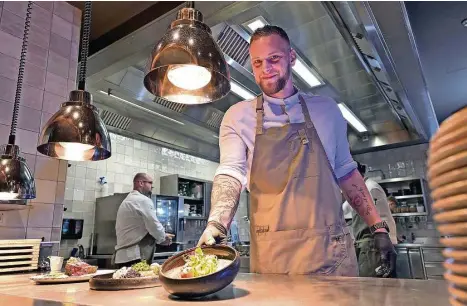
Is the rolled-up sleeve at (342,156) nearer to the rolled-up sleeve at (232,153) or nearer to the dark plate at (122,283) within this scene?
the rolled-up sleeve at (232,153)

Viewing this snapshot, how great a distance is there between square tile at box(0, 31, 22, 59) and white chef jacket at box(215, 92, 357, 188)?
1797 millimetres

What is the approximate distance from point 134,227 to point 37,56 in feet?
6.73

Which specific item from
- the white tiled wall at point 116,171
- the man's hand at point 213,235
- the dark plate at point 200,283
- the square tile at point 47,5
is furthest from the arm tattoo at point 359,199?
the white tiled wall at point 116,171

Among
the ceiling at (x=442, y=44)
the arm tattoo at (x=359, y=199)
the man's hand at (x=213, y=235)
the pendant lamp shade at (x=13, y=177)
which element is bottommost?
the man's hand at (x=213, y=235)

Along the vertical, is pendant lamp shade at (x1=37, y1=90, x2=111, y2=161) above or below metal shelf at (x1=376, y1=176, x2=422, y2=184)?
below

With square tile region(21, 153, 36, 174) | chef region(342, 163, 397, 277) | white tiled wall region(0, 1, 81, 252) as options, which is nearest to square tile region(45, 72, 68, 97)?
white tiled wall region(0, 1, 81, 252)

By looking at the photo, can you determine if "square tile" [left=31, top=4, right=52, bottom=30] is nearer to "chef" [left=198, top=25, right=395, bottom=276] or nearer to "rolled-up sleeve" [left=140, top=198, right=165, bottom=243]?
"chef" [left=198, top=25, right=395, bottom=276]

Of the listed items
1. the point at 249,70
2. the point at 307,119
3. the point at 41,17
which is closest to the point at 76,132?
the point at 307,119

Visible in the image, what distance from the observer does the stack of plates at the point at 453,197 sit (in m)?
0.36

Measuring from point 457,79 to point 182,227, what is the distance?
4372 mm

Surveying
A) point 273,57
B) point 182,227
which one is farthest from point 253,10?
point 182,227

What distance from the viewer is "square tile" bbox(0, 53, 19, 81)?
235cm

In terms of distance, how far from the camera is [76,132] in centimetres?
158

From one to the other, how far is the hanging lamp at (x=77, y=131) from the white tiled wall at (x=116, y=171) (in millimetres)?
2733
